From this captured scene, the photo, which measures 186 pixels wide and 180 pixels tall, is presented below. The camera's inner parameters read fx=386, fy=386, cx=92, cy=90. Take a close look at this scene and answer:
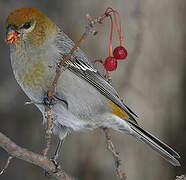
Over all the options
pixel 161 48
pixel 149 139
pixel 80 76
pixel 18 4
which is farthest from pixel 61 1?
pixel 149 139

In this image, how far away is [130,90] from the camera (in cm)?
390

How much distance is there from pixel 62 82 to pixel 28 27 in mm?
499

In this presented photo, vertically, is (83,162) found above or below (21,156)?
below

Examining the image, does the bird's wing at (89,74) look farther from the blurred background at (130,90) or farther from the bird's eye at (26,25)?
the blurred background at (130,90)

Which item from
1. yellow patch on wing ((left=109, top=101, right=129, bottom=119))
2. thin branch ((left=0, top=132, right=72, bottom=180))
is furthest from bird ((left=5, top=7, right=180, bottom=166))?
thin branch ((left=0, top=132, right=72, bottom=180))

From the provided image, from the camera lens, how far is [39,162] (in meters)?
2.32

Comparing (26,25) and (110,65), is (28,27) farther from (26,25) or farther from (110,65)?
(110,65)

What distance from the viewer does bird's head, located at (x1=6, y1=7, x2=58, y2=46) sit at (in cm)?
280

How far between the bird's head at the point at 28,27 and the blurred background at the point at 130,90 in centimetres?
97

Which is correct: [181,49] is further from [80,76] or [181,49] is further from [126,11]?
[80,76]

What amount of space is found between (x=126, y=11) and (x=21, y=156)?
7.56 ft

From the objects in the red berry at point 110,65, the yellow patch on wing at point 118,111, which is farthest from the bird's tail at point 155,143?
the red berry at point 110,65

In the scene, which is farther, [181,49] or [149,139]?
[181,49]

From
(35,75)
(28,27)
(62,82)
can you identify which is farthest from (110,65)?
(28,27)
